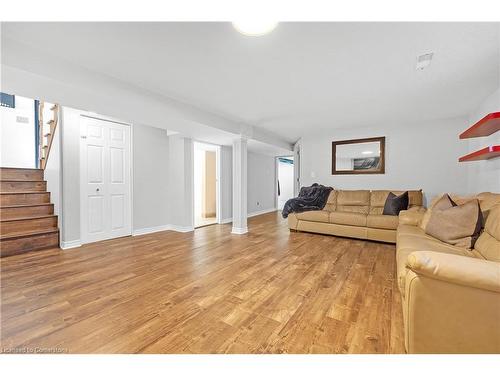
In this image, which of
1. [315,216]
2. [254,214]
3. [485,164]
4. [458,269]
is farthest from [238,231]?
[485,164]

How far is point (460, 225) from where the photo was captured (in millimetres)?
2037

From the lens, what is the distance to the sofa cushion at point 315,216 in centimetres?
406

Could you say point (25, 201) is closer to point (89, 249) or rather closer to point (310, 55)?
point (89, 249)

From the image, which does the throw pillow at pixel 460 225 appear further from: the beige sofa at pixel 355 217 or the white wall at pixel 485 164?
the beige sofa at pixel 355 217

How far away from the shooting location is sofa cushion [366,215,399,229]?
3.45m

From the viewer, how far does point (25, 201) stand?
136 inches

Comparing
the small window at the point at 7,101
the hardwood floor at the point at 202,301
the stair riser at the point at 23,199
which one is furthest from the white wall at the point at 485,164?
the small window at the point at 7,101

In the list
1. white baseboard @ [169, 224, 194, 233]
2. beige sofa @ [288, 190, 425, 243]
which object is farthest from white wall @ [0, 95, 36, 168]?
beige sofa @ [288, 190, 425, 243]

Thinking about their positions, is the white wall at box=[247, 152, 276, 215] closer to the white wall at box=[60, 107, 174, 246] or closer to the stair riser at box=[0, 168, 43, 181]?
the white wall at box=[60, 107, 174, 246]

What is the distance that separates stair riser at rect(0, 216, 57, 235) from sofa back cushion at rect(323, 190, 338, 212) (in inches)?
195

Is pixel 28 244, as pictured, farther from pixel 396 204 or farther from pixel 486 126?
pixel 486 126

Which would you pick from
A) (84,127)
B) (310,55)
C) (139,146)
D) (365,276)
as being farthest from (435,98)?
(84,127)

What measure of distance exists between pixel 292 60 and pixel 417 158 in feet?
12.0

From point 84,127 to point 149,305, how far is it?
10.9 feet
